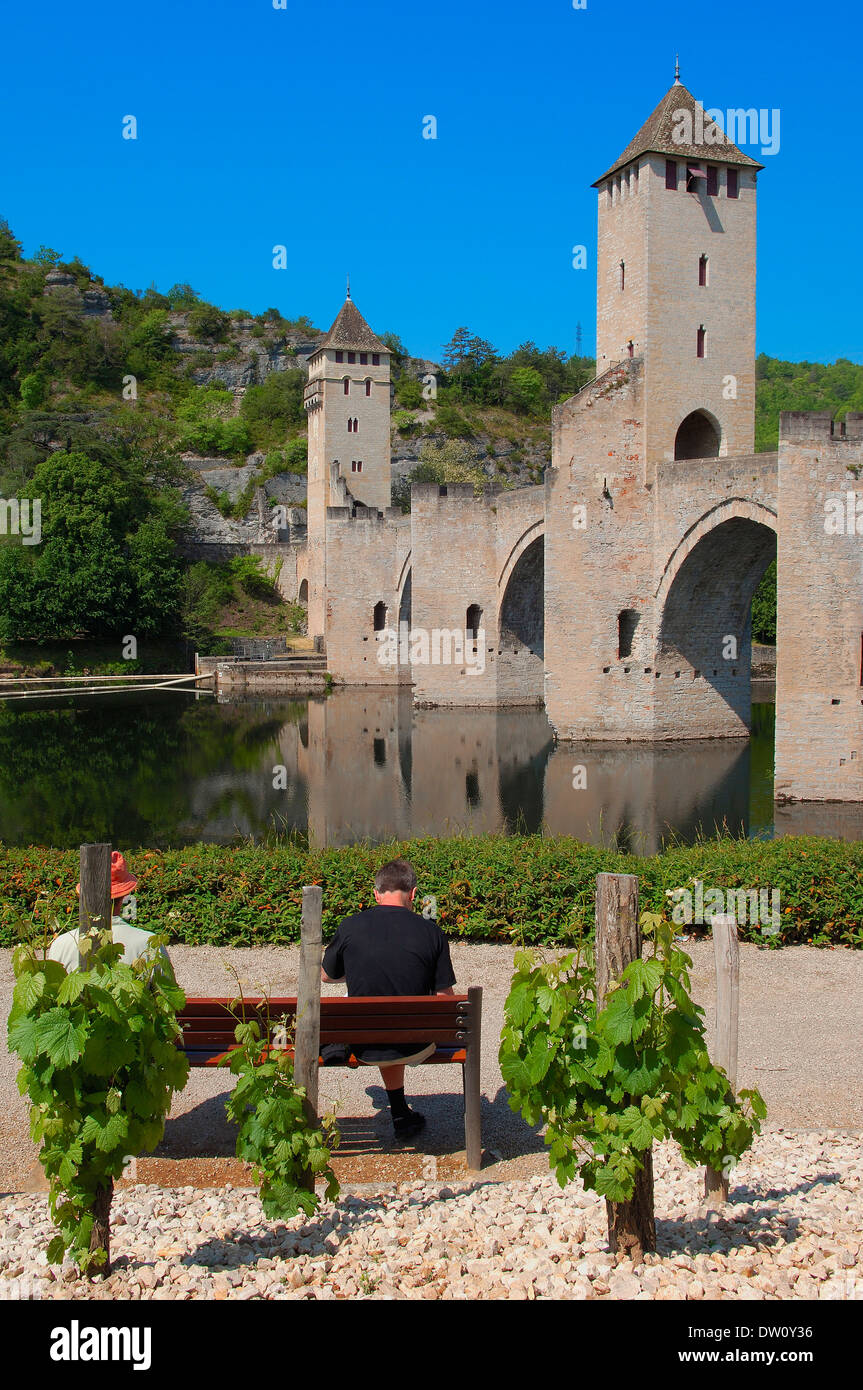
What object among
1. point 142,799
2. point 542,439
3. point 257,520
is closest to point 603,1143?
point 142,799

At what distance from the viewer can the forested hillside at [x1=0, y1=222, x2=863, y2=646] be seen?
A: 4288 centimetres

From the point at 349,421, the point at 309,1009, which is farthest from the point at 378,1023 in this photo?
the point at 349,421

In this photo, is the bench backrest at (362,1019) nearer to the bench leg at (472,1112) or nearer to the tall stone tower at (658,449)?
the bench leg at (472,1112)

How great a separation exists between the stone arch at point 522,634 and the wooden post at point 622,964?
27451mm

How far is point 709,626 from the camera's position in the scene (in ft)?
81.4

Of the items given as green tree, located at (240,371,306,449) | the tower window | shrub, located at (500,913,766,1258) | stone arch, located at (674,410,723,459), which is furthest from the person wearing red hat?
green tree, located at (240,371,306,449)

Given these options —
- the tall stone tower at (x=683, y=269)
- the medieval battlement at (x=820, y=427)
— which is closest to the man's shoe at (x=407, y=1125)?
the medieval battlement at (x=820, y=427)

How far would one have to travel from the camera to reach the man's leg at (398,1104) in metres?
5.21

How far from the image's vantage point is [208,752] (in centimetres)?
2381

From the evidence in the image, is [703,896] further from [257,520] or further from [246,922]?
[257,520]

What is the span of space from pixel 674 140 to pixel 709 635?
34.6 ft

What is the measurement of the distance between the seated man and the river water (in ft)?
27.6

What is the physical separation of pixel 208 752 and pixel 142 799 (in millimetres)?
5445
